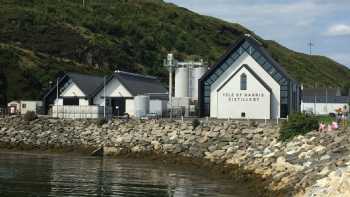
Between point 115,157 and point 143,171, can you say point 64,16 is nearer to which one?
point 115,157

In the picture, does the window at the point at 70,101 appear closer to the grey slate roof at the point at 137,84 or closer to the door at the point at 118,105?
the door at the point at 118,105

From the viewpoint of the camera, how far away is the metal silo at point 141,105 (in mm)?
59938

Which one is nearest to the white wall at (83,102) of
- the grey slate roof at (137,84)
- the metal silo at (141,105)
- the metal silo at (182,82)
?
the grey slate roof at (137,84)

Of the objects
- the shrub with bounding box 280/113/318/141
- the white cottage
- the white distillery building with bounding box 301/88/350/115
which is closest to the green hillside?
the white cottage

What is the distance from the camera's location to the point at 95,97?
209 feet

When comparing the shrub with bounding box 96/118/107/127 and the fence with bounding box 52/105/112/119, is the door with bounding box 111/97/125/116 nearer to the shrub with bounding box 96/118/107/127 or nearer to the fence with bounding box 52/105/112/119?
the fence with bounding box 52/105/112/119

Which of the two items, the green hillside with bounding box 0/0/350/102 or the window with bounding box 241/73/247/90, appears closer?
the window with bounding box 241/73/247/90

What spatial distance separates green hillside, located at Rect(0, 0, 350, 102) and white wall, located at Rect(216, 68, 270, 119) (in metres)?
31.8

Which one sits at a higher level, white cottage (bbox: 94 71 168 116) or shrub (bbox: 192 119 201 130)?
white cottage (bbox: 94 71 168 116)

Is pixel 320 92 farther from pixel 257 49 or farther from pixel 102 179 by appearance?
pixel 102 179

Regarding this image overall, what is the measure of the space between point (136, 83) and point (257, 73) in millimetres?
16170

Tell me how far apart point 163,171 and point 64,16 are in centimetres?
11111

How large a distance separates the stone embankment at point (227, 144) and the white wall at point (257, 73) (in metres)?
9.32

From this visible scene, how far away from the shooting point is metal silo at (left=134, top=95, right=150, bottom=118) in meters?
59.9
